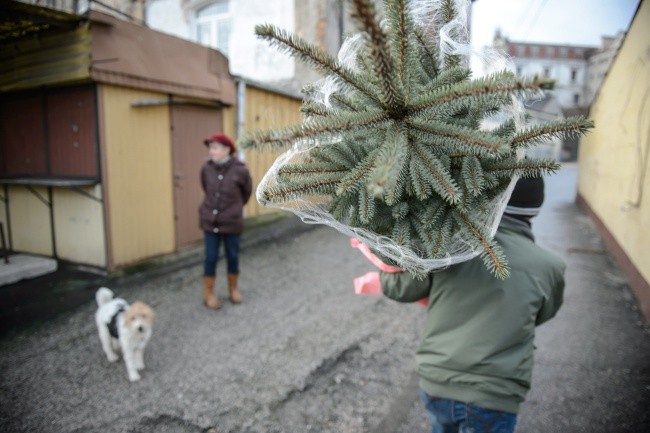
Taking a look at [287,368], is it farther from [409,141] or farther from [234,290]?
[409,141]

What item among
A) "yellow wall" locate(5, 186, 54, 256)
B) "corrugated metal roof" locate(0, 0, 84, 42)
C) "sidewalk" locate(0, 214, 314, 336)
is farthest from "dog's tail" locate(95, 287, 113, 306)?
"yellow wall" locate(5, 186, 54, 256)

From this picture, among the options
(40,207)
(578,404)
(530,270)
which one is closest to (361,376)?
(578,404)

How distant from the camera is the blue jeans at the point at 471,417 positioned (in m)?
1.63

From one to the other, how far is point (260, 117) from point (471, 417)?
25.3 ft

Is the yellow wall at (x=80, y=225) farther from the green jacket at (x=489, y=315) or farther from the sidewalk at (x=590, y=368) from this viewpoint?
the green jacket at (x=489, y=315)

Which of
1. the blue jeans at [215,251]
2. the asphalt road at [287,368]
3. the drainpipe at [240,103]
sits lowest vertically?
the asphalt road at [287,368]

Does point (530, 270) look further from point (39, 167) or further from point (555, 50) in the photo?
point (555, 50)

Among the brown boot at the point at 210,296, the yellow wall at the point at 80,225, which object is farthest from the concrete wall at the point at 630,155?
the yellow wall at the point at 80,225

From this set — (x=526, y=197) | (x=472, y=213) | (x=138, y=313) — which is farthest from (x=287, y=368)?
(x=472, y=213)

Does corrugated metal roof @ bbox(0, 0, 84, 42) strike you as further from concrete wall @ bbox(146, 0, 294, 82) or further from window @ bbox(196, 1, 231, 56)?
window @ bbox(196, 1, 231, 56)

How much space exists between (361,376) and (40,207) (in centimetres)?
572

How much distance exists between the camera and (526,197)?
158 centimetres

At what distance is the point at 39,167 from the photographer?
6094 millimetres

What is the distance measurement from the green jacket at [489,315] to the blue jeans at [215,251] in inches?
129
